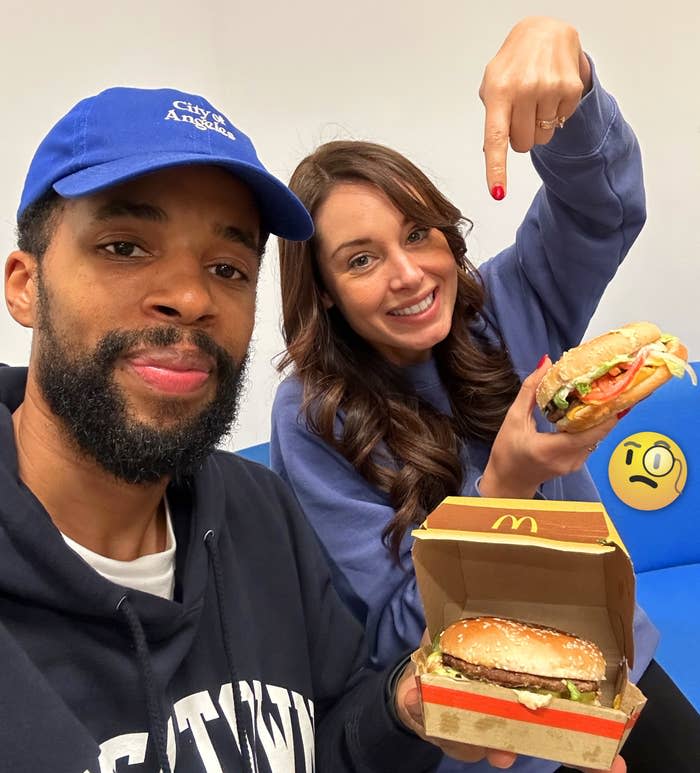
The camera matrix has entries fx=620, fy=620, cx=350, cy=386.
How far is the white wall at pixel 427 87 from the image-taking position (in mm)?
2527

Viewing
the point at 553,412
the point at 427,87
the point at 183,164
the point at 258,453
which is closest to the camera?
the point at 183,164

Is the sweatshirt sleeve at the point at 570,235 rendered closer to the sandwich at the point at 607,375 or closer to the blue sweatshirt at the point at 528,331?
the blue sweatshirt at the point at 528,331

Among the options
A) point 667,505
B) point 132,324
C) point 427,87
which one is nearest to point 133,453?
point 132,324

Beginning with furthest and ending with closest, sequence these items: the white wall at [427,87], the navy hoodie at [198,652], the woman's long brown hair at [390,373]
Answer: the white wall at [427,87], the woman's long brown hair at [390,373], the navy hoodie at [198,652]

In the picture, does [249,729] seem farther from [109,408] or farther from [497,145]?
[497,145]

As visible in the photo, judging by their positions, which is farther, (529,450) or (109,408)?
(529,450)

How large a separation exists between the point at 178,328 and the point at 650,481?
6.40ft

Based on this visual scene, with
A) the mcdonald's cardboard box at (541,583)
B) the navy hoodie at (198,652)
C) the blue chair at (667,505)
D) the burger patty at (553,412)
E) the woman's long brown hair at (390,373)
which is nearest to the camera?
the navy hoodie at (198,652)

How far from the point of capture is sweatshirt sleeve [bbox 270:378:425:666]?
4.11ft

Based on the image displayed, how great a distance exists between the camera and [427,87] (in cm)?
263

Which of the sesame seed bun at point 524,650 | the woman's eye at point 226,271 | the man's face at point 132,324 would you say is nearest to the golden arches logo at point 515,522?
the sesame seed bun at point 524,650

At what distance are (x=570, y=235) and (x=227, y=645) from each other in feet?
3.52

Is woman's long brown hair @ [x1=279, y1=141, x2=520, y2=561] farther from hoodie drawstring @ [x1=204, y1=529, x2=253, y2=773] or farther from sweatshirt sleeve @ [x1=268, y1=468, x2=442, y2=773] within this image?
hoodie drawstring @ [x1=204, y1=529, x2=253, y2=773]

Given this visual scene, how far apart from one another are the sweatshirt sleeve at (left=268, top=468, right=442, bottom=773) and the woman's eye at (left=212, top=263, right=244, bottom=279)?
1.59 ft
